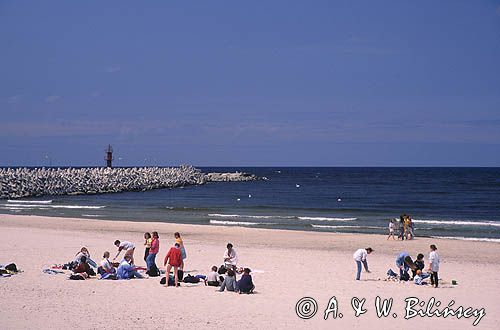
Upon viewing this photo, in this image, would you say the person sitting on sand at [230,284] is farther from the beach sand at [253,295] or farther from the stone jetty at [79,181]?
the stone jetty at [79,181]

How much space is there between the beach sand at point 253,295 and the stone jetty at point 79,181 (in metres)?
35.5

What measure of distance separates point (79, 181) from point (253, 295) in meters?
54.0

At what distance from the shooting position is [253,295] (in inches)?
561

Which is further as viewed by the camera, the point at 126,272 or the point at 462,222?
the point at 462,222

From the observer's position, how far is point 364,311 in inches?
503

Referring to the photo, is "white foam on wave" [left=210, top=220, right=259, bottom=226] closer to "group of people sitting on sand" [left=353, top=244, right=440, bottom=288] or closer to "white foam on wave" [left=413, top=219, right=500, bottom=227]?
"white foam on wave" [left=413, top=219, right=500, bottom=227]

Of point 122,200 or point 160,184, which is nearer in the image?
point 122,200

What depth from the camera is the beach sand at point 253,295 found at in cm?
1186

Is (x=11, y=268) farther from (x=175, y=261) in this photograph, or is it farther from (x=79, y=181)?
(x=79, y=181)

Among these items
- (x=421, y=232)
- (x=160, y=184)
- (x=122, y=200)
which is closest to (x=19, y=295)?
(x=421, y=232)

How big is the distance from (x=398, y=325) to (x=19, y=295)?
25.6ft

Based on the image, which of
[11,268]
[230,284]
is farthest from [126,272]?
[11,268]

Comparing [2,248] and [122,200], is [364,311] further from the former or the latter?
[122,200]

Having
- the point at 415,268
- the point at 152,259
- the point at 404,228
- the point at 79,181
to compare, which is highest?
the point at 79,181
